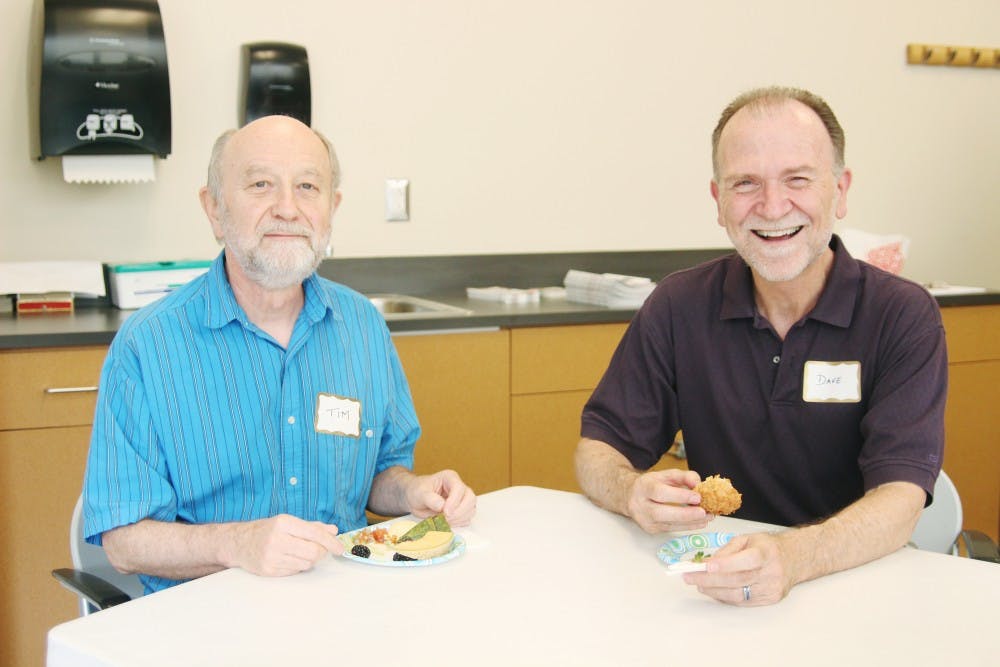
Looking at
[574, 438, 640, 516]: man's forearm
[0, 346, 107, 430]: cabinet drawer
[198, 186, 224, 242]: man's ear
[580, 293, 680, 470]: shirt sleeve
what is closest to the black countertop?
[0, 346, 107, 430]: cabinet drawer

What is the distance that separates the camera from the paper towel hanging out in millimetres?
3107

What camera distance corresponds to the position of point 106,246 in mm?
3443

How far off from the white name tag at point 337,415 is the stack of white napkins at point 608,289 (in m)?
1.62

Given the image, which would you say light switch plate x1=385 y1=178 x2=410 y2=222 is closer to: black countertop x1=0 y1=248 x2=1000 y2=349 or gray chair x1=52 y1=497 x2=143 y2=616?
black countertop x1=0 y1=248 x2=1000 y2=349

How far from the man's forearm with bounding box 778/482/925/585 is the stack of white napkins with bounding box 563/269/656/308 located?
1.79 metres

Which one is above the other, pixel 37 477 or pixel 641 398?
pixel 641 398

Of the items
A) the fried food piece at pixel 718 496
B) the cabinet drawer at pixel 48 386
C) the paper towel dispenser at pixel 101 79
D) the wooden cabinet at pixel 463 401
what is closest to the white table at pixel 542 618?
the fried food piece at pixel 718 496

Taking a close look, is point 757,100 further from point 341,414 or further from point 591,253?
point 591,253

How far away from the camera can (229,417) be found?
1944 mm

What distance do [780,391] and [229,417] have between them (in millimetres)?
982

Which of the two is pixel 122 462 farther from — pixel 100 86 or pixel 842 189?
pixel 100 86

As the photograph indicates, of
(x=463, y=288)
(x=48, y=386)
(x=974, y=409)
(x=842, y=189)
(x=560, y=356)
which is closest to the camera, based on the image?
(x=842, y=189)

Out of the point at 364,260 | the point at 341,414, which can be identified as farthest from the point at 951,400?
the point at 341,414

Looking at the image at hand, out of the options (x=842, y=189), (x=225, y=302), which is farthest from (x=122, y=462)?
(x=842, y=189)
